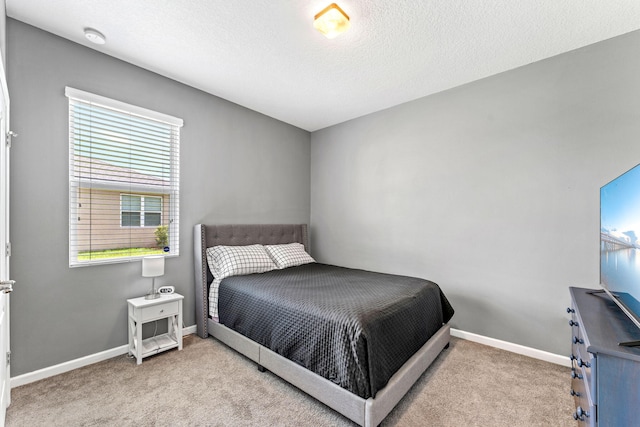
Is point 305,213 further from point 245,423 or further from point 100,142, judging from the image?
point 245,423

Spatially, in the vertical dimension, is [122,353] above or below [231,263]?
below

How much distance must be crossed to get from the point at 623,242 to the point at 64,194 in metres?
3.69

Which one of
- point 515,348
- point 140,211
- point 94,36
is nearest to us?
point 94,36

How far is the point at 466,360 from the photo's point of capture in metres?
2.41

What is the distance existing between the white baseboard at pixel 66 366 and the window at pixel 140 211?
112 centimetres

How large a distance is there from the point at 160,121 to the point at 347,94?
1993mm

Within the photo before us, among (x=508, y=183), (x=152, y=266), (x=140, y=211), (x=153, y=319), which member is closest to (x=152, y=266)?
(x=152, y=266)

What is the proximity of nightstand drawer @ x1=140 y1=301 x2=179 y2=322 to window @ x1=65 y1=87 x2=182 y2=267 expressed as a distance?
527 millimetres

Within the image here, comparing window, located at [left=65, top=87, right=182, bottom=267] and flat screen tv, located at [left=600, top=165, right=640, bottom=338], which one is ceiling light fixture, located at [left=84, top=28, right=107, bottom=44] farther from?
flat screen tv, located at [left=600, top=165, right=640, bottom=338]

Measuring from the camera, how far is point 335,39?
2.18 meters

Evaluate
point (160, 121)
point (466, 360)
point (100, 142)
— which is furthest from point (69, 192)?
point (466, 360)

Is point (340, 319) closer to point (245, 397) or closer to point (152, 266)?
point (245, 397)

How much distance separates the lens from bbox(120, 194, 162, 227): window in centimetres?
256

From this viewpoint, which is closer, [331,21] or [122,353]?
[331,21]
